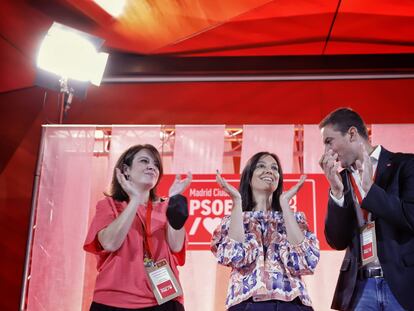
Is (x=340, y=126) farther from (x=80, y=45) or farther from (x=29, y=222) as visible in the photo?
(x=29, y=222)

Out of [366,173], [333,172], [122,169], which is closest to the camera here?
[366,173]

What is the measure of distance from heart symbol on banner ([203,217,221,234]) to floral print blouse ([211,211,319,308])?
1.76 meters

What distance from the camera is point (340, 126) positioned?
8.43ft

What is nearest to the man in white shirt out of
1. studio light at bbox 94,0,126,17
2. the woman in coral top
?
the woman in coral top

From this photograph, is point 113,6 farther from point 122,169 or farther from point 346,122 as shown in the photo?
point 346,122

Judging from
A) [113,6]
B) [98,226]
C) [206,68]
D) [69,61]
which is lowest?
[98,226]

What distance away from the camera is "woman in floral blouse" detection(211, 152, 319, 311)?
246 centimetres

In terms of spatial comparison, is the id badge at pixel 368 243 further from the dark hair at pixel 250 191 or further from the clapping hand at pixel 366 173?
the dark hair at pixel 250 191

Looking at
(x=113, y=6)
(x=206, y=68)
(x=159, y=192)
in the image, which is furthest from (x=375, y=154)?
(x=206, y=68)

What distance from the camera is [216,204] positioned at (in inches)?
176

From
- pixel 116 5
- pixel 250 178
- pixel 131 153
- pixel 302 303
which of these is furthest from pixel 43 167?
pixel 302 303

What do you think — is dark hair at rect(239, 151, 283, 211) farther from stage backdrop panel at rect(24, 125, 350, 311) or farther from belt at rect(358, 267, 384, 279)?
stage backdrop panel at rect(24, 125, 350, 311)

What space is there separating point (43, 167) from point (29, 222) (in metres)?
0.49

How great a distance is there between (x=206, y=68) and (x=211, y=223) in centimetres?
154
